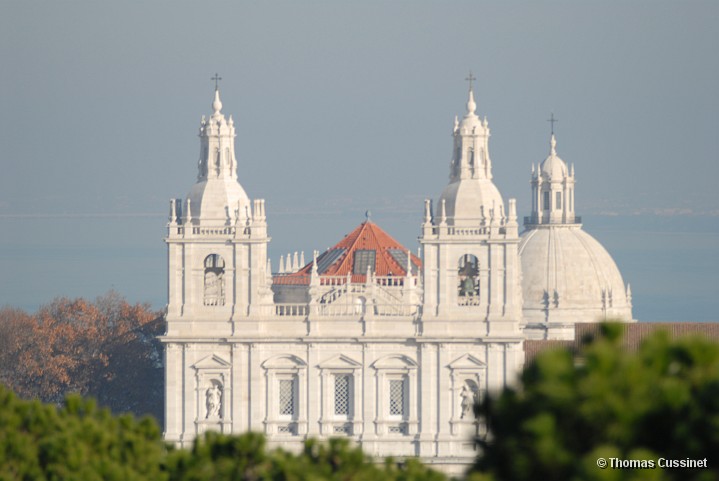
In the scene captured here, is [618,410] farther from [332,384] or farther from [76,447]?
[332,384]

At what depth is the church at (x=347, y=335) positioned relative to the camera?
82500 millimetres

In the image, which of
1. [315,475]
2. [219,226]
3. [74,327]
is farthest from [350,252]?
[315,475]

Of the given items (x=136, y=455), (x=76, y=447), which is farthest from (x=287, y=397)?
(x=76, y=447)

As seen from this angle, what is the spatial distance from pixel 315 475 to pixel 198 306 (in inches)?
1736

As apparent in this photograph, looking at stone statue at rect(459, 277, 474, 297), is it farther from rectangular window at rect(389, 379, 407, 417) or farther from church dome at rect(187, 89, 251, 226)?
church dome at rect(187, 89, 251, 226)

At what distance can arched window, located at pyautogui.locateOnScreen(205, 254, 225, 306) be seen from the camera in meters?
84.7

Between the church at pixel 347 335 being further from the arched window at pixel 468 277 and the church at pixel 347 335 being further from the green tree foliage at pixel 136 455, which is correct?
the green tree foliage at pixel 136 455

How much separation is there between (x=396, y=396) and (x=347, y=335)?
2922mm

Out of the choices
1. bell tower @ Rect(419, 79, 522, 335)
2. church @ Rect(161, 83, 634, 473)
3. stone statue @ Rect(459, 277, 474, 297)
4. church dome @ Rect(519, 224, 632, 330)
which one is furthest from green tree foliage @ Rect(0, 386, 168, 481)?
church dome @ Rect(519, 224, 632, 330)

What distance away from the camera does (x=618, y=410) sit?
30438 mm

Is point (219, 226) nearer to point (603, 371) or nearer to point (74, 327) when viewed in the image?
point (74, 327)

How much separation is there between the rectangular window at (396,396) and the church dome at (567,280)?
24163 millimetres

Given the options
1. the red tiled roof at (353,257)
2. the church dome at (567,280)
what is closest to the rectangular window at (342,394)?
the red tiled roof at (353,257)

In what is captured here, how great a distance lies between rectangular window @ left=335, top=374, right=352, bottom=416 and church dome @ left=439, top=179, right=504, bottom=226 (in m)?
6.94
